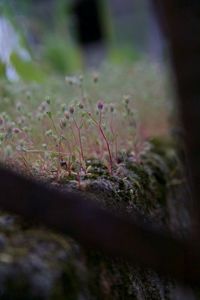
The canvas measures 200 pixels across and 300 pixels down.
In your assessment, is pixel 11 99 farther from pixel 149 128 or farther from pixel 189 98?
pixel 189 98

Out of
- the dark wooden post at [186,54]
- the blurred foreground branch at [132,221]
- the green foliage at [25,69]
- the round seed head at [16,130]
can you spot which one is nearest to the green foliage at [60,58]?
the green foliage at [25,69]

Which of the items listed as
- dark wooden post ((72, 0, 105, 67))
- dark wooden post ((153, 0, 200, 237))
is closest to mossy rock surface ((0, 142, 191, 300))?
dark wooden post ((153, 0, 200, 237))

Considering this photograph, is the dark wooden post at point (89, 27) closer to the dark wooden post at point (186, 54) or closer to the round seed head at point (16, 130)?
the round seed head at point (16, 130)

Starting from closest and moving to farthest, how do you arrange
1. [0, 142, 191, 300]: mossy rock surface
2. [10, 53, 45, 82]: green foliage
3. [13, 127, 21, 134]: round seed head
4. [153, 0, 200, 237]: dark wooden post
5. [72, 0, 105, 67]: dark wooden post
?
[153, 0, 200, 237]: dark wooden post → [0, 142, 191, 300]: mossy rock surface → [13, 127, 21, 134]: round seed head → [10, 53, 45, 82]: green foliage → [72, 0, 105, 67]: dark wooden post

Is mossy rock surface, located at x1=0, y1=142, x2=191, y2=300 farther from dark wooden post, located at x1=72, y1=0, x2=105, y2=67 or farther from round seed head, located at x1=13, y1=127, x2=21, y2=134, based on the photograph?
dark wooden post, located at x1=72, y1=0, x2=105, y2=67

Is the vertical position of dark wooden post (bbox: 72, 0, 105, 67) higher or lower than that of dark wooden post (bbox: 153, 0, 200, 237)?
higher

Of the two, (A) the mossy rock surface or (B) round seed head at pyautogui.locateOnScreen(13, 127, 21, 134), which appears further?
(B) round seed head at pyautogui.locateOnScreen(13, 127, 21, 134)

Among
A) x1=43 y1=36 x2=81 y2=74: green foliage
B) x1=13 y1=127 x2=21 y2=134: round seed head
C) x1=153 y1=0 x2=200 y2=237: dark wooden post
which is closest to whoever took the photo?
x1=153 y1=0 x2=200 y2=237: dark wooden post

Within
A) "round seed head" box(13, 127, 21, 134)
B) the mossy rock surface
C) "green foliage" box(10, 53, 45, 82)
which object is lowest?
the mossy rock surface

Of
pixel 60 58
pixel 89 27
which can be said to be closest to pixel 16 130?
pixel 60 58
